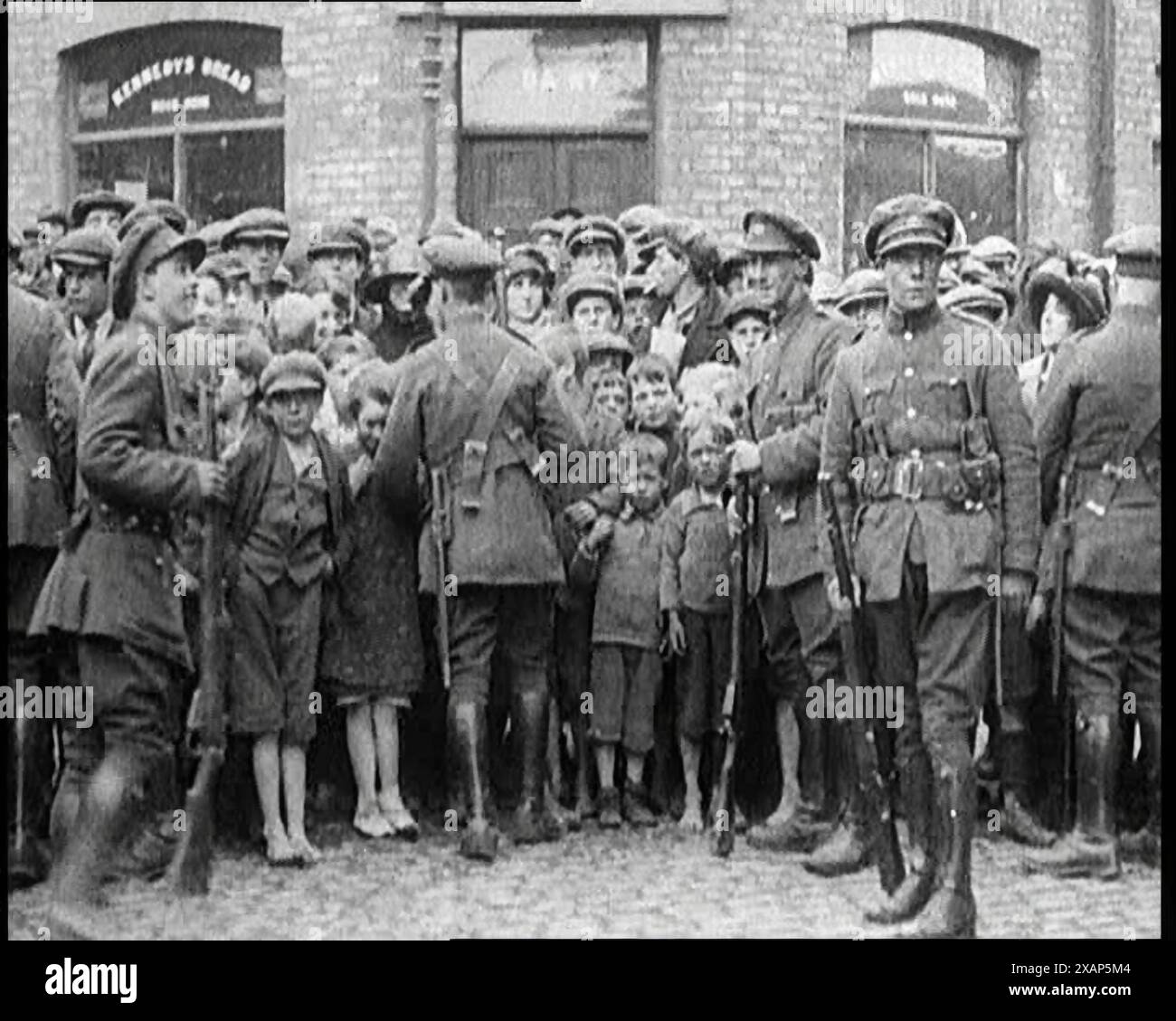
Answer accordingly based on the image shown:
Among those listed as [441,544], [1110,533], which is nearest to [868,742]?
[1110,533]

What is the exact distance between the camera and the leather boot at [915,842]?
696 cm

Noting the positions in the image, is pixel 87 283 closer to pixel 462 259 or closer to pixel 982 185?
pixel 462 259

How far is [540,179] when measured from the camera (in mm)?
11805

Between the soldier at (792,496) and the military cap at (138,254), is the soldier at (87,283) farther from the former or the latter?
the soldier at (792,496)

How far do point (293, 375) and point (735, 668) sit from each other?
6.03 feet

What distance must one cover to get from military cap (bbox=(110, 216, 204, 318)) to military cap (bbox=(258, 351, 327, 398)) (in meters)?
0.78

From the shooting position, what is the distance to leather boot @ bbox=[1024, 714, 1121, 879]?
25.1ft

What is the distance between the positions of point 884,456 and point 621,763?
1.98m

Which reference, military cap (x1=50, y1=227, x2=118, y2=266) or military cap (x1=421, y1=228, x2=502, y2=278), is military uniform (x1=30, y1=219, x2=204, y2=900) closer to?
military cap (x1=50, y1=227, x2=118, y2=266)

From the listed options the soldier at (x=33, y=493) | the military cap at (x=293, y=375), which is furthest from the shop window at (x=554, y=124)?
the soldier at (x=33, y=493)

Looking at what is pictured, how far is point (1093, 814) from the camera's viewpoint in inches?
304

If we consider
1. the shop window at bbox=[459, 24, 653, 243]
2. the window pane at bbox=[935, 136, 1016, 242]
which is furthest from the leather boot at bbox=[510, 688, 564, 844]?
the shop window at bbox=[459, 24, 653, 243]

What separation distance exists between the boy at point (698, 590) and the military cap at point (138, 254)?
216 centimetres

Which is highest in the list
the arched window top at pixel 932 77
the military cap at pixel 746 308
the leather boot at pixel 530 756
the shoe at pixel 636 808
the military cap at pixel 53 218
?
the arched window top at pixel 932 77
